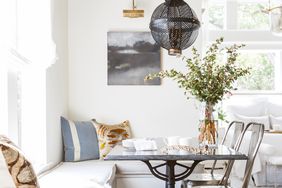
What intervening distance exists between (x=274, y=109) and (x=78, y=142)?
457 centimetres

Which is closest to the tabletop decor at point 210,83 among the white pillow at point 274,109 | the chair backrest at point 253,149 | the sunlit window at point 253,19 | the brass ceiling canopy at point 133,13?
the chair backrest at point 253,149

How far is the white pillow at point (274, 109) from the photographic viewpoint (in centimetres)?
772

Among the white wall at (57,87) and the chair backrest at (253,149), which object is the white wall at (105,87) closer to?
the white wall at (57,87)

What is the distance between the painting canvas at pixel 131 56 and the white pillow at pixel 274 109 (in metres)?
3.77

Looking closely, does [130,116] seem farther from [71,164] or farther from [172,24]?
[172,24]

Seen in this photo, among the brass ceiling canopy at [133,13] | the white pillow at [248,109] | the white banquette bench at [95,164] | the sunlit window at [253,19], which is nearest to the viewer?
the white banquette bench at [95,164]

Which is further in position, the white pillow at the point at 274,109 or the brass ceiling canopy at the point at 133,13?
the white pillow at the point at 274,109

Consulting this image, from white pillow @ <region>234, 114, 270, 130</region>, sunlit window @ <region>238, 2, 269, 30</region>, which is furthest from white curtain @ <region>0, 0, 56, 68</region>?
sunlit window @ <region>238, 2, 269, 30</region>

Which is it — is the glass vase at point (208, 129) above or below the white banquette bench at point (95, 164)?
above

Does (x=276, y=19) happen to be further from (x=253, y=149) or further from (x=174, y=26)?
(x=253, y=149)

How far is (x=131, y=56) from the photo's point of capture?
185 inches

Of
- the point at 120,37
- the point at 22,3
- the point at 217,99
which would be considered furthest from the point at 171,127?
the point at 22,3

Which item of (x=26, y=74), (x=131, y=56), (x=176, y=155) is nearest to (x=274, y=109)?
(x=131, y=56)

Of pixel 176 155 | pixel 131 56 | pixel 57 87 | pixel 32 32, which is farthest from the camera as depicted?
Answer: pixel 131 56
